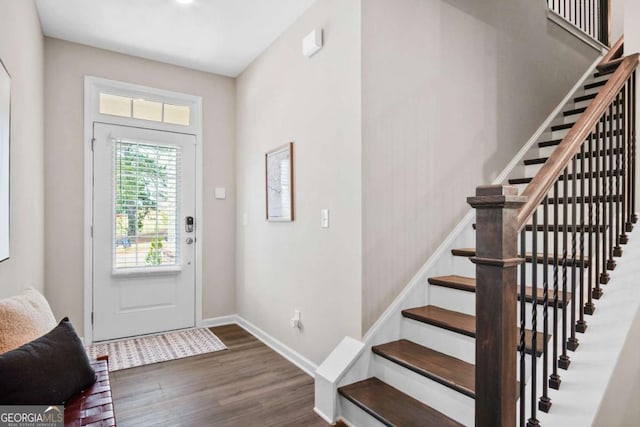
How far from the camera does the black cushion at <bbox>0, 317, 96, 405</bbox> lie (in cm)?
138

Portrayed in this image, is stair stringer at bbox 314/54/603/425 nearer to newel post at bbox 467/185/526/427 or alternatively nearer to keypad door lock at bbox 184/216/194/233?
newel post at bbox 467/185/526/427

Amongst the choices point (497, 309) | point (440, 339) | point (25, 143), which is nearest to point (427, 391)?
point (440, 339)

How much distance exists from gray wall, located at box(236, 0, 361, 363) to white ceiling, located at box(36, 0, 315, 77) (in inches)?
7.1

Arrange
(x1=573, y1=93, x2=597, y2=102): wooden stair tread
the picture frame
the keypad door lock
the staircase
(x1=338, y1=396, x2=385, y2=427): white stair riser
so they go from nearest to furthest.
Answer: the staircase < (x1=338, y1=396, x2=385, y2=427): white stair riser < the picture frame < (x1=573, y1=93, x2=597, y2=102): wooden stair tread < the keypad door lock

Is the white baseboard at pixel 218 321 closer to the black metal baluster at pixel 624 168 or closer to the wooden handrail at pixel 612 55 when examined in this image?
the black metal baluster at pixel 624 168

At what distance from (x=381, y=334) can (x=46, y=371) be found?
1734 millimetres

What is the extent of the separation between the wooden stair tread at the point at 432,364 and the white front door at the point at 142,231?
7.97ft

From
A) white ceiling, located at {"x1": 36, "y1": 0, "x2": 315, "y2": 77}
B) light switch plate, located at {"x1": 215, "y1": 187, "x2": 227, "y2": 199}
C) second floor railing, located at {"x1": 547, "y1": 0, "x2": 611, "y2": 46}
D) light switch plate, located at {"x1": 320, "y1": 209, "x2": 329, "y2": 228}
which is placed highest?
second floor railing, located at {"x1": 547, "y1": 0, "x2": 611, "y2": 46}

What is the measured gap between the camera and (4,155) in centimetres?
183

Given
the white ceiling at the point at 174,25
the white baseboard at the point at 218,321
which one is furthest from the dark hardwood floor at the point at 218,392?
the white ceiling at the point at 174,25

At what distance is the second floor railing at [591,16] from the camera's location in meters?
4.20

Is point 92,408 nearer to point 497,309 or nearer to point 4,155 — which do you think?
point 4,155

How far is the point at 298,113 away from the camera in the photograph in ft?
9.96

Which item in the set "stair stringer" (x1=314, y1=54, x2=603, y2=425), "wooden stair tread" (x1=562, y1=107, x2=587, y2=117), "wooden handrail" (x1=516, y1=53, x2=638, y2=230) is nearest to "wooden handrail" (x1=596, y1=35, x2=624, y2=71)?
"wooden stair tread" (x1=562, y1=107, x2=587, y2=117)
